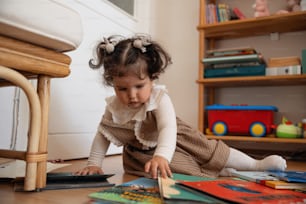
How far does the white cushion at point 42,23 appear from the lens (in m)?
0.49

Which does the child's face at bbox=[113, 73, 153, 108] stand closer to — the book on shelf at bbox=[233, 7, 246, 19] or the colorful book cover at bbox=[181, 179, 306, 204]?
the colorful book cover at bbox=[181, 179, 306, 204]

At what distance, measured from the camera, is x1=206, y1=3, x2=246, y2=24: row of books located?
1.78 meters

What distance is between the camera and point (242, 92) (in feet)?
6.13

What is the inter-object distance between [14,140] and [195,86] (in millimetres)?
1207

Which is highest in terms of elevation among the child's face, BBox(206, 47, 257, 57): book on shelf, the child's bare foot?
BBox(206, 47, 257, 57): book on shelf

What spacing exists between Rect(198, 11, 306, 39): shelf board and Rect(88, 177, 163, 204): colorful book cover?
129 centimetres

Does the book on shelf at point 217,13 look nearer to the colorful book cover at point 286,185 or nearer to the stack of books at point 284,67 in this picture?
the stack of books at point 284,67

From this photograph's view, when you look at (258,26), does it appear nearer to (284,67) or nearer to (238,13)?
(238,13)

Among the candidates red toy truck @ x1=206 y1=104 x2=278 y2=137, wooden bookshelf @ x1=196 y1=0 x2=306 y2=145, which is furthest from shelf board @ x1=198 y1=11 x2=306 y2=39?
red toy truck @ x1=206 y1=104 x2=278 y2=137

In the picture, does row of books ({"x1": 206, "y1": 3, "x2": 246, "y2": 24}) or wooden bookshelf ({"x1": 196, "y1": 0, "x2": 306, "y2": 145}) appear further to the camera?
row of books ({"x1": 206, "y1": 3, "x2": 246, "y2": 24})

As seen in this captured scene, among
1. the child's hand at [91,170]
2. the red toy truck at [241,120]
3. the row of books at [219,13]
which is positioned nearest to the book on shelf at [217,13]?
the row of books at [219,13]

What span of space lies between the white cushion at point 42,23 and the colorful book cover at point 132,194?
0.98 feet

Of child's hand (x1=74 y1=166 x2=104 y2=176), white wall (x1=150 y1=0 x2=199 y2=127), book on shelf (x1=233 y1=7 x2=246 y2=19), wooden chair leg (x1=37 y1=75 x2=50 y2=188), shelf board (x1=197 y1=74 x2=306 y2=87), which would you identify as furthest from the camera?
white wall (x1=150 y1=0 x2=199 y2=127)

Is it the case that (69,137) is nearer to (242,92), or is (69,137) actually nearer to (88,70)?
(88,70)
